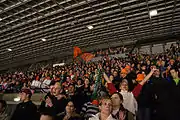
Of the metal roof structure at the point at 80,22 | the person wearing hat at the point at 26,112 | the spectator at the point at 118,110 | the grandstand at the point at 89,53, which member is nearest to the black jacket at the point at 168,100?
the grandstand at the point at 89,53

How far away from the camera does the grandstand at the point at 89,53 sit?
3123 millimetres

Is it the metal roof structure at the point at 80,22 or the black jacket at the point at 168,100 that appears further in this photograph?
the metal roof structure at the point at 80,22

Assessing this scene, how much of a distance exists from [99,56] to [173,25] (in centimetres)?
816

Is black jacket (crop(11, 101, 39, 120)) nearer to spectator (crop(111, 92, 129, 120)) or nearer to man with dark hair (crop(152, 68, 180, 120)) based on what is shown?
spectator (crop(111, 92, 129, 120))

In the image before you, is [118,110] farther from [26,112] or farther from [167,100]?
[26,112]

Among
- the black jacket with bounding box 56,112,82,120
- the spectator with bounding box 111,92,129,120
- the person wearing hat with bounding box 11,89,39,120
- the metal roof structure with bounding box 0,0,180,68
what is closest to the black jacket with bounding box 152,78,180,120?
the spectator with bounding box 111,92,129,120

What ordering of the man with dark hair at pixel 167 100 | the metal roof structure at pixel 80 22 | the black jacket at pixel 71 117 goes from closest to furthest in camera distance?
the man with dark hair at pixel 167 100, the black jacket at pixel 71 117, the metal roof structure at pixel 80 22

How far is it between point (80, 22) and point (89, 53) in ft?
9.33

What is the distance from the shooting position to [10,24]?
46.8 feet

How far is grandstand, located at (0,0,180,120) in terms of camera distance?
10.2 ft

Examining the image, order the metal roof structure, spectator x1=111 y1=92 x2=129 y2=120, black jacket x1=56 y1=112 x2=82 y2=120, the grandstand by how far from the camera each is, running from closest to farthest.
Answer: spectator x1=111 y1=92 x2=129 y2=120
black jacket x1=56 y1=112 x2=82 y2=120
the grandstand
the metal roof structure

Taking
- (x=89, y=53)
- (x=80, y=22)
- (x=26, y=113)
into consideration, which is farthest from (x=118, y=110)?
(x=80, y=22)

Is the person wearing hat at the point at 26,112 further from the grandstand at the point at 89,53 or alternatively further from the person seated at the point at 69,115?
the person seated at the point at 69,115

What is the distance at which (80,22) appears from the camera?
45.9ft
